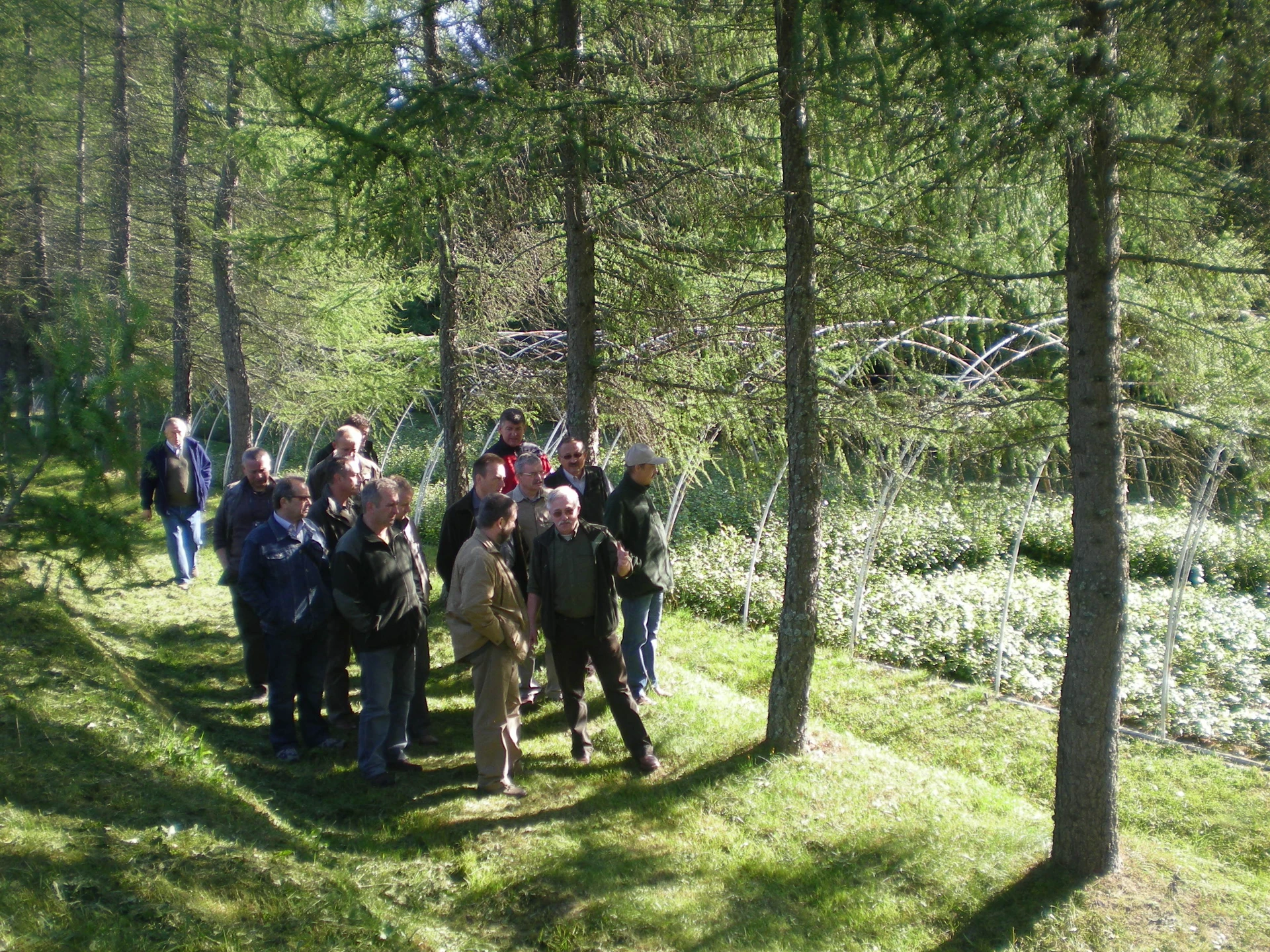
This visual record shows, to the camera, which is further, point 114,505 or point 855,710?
point 855,710

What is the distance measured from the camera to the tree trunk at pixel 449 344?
838 centimetres

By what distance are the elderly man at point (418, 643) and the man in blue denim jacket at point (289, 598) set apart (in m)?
0.52

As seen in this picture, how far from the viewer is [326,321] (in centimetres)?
1366

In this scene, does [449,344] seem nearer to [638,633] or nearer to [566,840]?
[638,633]

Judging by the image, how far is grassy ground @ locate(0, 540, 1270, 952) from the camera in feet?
12.2

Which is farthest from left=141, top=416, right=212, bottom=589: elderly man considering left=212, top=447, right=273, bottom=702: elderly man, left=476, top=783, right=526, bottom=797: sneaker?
left=476, top=783, right=526, bottom=797: sneaker

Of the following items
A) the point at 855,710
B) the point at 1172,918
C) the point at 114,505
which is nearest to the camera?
the point at 114,505

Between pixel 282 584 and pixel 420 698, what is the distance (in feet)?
4.22

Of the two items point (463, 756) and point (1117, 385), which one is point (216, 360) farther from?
point (1117, 385)

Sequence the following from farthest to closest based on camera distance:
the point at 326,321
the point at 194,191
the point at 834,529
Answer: the point at 194,191, the point at 326,321, the point at 834,529

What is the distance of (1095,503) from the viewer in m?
4.46

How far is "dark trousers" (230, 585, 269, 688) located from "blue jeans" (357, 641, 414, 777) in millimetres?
1386

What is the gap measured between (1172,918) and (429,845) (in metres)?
3.86

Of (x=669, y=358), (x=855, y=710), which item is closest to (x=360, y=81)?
(x=669, y=358)
